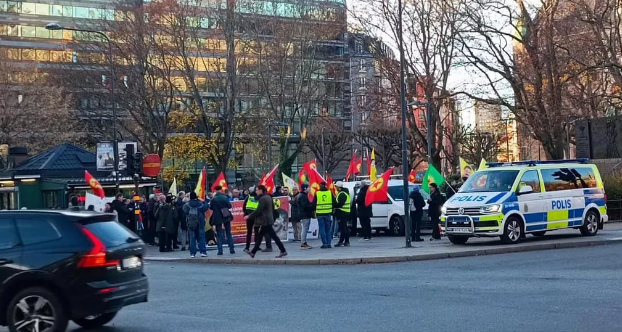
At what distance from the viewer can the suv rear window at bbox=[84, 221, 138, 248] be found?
994 centimetres

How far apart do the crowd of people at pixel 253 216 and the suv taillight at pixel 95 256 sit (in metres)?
10.4

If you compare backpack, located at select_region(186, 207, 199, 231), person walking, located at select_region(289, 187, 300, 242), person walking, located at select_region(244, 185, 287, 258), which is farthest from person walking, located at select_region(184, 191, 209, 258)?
person walking, located at select_region(289, 187, 300, 242)

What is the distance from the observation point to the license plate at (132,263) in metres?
10.1

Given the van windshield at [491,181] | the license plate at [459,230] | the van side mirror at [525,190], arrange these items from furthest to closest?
the van windshield at [491,181]
the van side mirror at [525,190]
the license plate at [459,230]

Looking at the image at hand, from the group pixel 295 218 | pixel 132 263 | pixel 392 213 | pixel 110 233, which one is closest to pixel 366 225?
pixel 295 218

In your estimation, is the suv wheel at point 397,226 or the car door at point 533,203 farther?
the suv wheel at point 397,226

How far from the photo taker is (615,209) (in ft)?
104

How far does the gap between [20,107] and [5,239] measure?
41374 millimetres

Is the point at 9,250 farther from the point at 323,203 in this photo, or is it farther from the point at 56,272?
the point at 323,203

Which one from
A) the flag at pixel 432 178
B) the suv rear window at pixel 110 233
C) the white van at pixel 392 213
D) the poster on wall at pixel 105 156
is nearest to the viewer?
the suv rear window at pixel 110 233

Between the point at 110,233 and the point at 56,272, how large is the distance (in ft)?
2.85

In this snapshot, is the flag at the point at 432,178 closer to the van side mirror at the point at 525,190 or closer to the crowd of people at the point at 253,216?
the crowd of people at the point at 253,216

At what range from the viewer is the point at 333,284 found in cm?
1455

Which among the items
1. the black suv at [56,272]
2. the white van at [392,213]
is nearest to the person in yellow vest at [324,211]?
the white van at [392,213]
